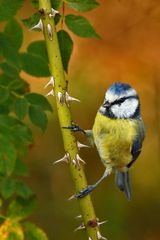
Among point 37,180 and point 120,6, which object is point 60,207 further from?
point 120,6

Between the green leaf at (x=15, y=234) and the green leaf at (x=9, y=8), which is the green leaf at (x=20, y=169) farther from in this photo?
the green leaf at (x=9, y=8)

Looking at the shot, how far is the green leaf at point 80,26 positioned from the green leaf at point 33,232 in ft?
2.17

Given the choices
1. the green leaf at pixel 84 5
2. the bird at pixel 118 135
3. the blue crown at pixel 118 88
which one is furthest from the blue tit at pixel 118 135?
the green leaf at pixel 84 5

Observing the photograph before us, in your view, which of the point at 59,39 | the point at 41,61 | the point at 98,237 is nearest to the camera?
the point at 98,237

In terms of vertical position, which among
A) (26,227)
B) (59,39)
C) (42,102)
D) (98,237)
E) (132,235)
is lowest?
(132,235)

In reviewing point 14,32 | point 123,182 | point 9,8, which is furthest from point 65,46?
point 123,182

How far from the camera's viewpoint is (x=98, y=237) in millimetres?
1575

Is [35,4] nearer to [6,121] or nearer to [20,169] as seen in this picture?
[6,121]

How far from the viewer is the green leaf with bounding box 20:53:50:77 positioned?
199 cm

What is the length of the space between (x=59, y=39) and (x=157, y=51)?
4.71 ft

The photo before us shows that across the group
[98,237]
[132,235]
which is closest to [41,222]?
[132,235]

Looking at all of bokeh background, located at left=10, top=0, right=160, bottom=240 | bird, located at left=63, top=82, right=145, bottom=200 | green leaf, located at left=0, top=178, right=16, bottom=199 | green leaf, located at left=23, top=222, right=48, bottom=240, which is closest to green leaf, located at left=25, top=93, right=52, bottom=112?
bird, located at left=63, top=82, right=145, bottom=200

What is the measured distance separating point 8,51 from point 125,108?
1.17 ft

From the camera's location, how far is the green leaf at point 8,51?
1928 millimetres
